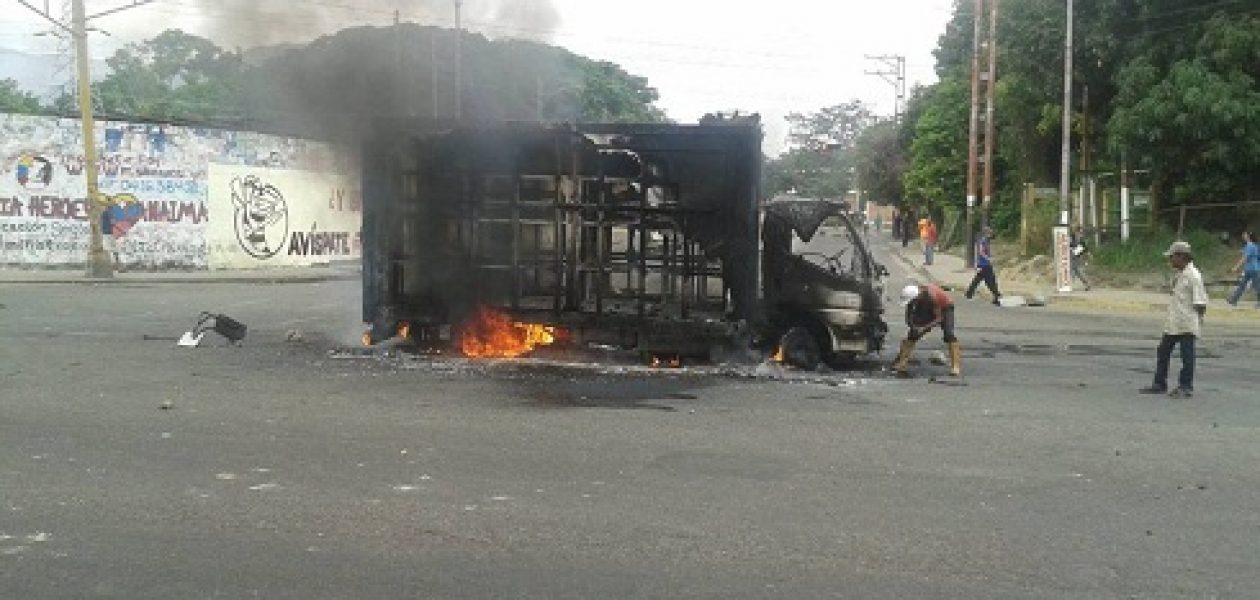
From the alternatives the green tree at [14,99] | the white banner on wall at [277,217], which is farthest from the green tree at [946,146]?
the green tree at [14,99]

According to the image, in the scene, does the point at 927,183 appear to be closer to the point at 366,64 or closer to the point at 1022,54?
the point at 1022,54

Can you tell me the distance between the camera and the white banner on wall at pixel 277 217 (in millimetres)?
27812

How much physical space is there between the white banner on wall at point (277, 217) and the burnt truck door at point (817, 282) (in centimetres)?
1740

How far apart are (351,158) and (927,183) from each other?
1346 inches

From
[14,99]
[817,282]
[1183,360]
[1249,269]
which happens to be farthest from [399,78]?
[14,99]

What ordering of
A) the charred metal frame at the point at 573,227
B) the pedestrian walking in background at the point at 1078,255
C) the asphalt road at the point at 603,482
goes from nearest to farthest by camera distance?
1. the asphalt road at the point at 603,482
2. the charred metal frame at the point at 573,227
3. the pedestrian walking in background at the point at 1078,255

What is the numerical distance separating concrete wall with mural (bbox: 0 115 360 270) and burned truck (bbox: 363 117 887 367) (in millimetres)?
12071

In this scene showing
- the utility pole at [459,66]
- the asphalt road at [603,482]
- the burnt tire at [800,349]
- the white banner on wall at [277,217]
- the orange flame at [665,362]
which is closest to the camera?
the asphalt road at [603,482]

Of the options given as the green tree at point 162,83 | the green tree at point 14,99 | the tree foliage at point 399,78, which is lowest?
the tree foliage at point 399,78

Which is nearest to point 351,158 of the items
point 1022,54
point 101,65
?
point 1022,54

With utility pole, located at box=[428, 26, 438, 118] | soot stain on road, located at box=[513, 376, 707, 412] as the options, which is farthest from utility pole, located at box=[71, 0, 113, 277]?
soot stain on road, located at box=[513, 376, 707, 412]

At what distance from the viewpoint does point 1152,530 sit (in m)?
5.53

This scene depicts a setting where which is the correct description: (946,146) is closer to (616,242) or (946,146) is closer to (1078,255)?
(1078,255)

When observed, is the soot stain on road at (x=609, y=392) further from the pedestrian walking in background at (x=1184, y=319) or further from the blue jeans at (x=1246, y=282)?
the blue jeans at (x=1246, y=282)
